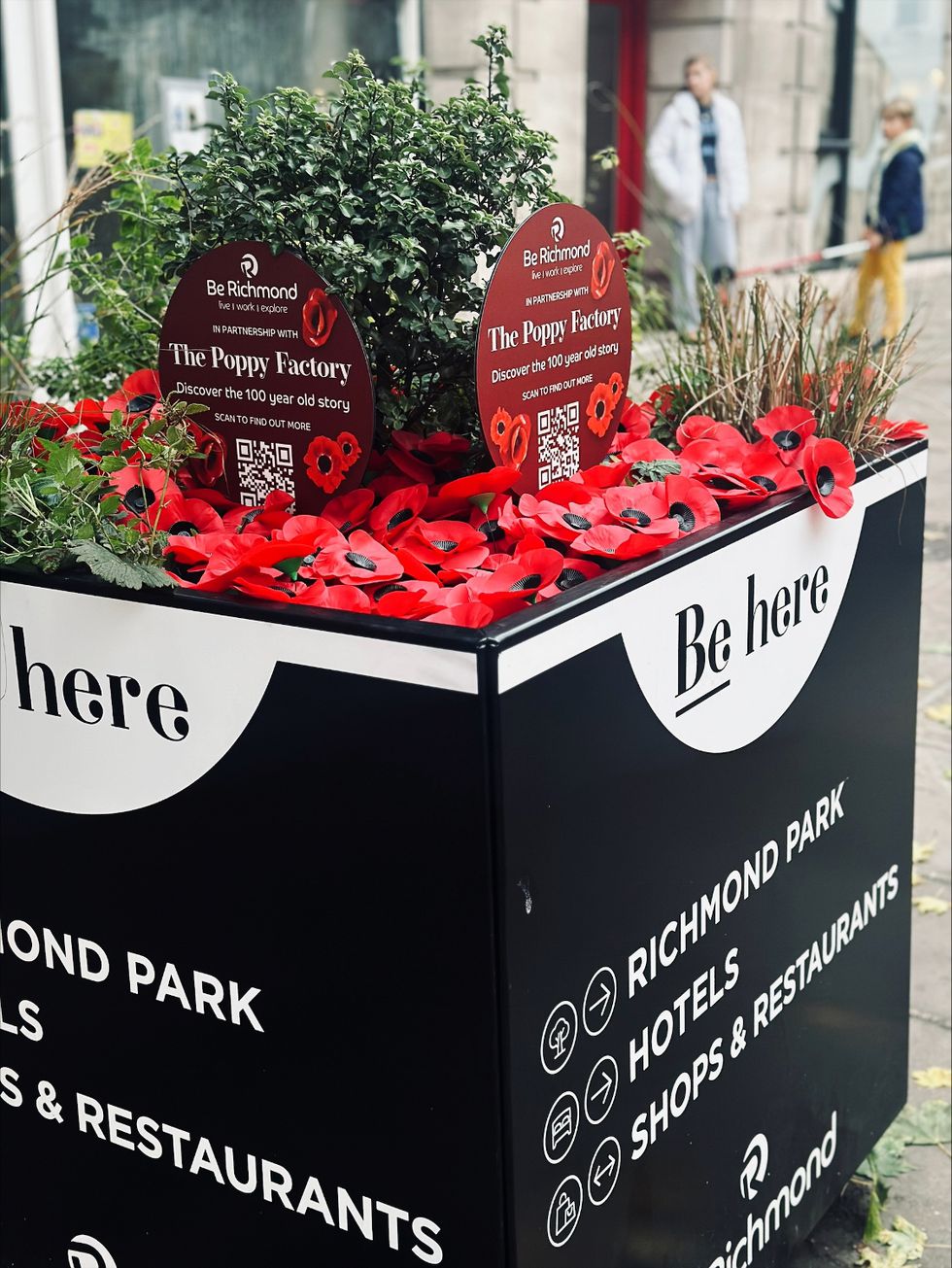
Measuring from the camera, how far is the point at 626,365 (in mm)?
2230

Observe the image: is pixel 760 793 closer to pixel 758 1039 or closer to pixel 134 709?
pixel 758 1039

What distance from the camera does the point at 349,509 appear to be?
2.00m

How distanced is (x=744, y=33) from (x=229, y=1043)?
1186cm

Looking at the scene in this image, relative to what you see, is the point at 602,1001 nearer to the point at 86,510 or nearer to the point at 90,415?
the point at 86,510

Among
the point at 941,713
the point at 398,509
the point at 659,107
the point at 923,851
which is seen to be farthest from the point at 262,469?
the point at 659,107

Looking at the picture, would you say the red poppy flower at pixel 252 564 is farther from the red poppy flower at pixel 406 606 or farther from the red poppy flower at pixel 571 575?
the red poppy flower at pixel 571 575

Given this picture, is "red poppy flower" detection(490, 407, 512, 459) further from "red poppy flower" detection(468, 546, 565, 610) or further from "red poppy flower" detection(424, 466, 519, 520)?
"red poppy flower" detection(468, 546, 565, 610)

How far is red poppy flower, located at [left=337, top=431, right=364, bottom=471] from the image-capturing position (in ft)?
6.42

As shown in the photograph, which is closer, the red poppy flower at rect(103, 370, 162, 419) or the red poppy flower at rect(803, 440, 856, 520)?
the red poppy flower at rect(803, 440, 856, 520)

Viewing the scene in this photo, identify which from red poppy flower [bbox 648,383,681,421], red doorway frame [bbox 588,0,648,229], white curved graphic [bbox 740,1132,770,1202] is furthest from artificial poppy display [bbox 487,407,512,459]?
red doorway frame [bbox 588,0,648,229]

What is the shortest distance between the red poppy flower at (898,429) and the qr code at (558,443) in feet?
1.88

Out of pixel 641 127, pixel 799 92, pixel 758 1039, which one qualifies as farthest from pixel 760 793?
pixel 799 92

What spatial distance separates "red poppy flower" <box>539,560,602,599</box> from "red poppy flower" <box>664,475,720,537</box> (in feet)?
0.66

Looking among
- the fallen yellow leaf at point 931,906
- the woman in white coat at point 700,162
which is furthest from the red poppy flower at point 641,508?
the woman in white coat at point 700,162
